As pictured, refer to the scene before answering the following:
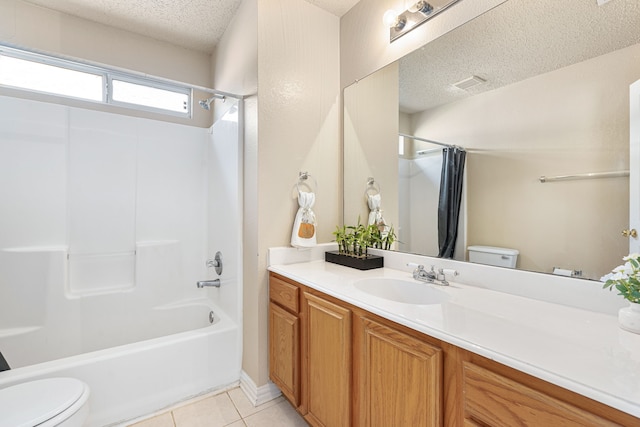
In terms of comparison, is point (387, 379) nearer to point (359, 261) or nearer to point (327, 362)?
point (327, 362)

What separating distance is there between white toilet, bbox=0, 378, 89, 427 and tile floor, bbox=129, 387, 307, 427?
0.49 m

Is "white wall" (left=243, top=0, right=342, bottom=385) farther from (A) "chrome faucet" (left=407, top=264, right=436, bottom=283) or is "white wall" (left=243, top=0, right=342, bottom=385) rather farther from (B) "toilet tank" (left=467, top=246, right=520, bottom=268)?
(B) "toilet tank" (left=467, top=246, right=520, bottom=268)

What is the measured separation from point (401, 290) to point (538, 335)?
2.20ft

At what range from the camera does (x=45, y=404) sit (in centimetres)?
115

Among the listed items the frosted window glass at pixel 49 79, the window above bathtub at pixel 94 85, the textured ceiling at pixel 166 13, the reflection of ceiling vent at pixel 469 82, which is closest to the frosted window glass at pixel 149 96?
the window above bathtub at pixel 94 85

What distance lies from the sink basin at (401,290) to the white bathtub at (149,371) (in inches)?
40.5

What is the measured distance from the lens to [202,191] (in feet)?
8.75

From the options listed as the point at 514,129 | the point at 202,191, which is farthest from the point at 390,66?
the point at 202,191

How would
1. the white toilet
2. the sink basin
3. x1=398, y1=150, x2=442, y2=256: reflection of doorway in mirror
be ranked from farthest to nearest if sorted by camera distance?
x1=398, y1=150, x2=442, y2=256: reflection of doorway in mirror, the sink basin, the white toilet

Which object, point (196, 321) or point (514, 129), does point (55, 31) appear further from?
point (514, 129)

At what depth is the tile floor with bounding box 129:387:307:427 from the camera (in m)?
1.57

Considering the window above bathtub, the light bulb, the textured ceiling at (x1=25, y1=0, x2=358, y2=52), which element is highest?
the textured ceiling at (x1=25, y1=0, x2=358, y2=52)

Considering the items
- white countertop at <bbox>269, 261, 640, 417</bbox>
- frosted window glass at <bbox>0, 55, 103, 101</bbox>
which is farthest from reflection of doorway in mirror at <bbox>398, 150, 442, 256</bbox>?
frosted window glass at <bbox>0, 55, 103, 101</bbox>

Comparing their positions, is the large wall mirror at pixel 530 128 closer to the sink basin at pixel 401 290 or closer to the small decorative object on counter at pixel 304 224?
the sink basin at pixel 401 290
